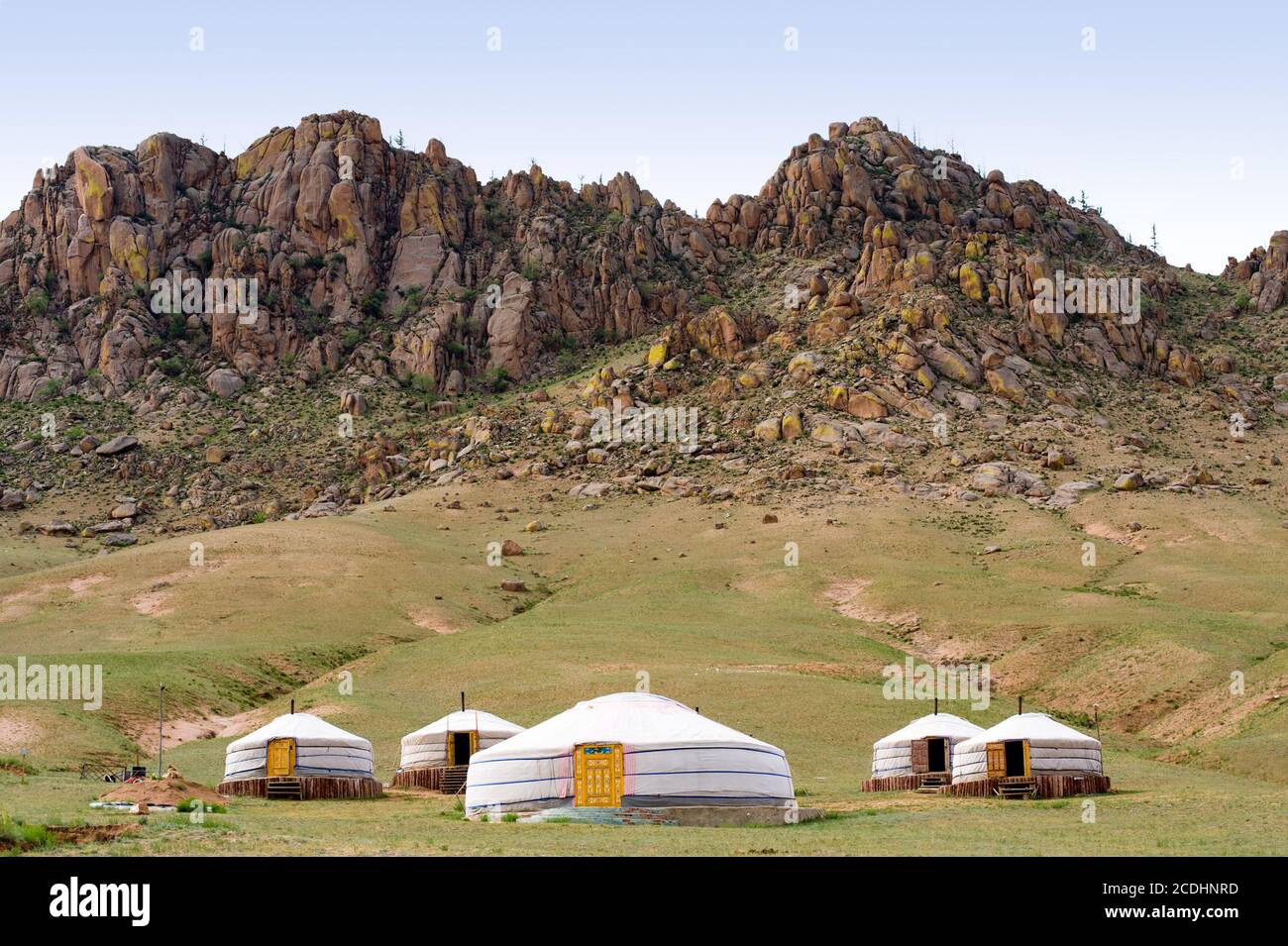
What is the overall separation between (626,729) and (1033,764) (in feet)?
42.9

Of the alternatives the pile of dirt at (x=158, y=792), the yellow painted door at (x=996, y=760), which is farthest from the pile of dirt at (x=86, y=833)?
the yellow painted door at (x=996, y=760)

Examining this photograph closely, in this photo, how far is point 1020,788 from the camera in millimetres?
38969

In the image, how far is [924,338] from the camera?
112812 millimetres

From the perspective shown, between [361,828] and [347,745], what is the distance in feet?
46.8

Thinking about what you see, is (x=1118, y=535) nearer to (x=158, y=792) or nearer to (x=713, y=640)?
(x=713, y=640)

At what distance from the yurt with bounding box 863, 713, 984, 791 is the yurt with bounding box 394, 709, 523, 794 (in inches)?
411

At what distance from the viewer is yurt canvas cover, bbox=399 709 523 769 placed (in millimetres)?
42875

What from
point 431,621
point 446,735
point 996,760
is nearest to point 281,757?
point 446,735

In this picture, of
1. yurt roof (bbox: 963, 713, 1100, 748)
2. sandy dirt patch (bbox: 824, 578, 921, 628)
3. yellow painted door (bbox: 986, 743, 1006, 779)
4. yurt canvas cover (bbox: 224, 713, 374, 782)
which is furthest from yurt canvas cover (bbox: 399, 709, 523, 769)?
sandy dirt patch (bbox: 824, 578, 921, 628)

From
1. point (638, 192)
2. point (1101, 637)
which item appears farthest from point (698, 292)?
point (1101, 637)

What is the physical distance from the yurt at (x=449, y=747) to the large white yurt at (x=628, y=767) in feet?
30.0

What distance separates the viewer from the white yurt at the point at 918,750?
43.0 meters

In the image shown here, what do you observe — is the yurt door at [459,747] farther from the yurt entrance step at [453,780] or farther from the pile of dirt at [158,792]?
the pile of dirt at [158,792]

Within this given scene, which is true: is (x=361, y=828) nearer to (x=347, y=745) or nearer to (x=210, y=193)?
(x=347, y=745)
